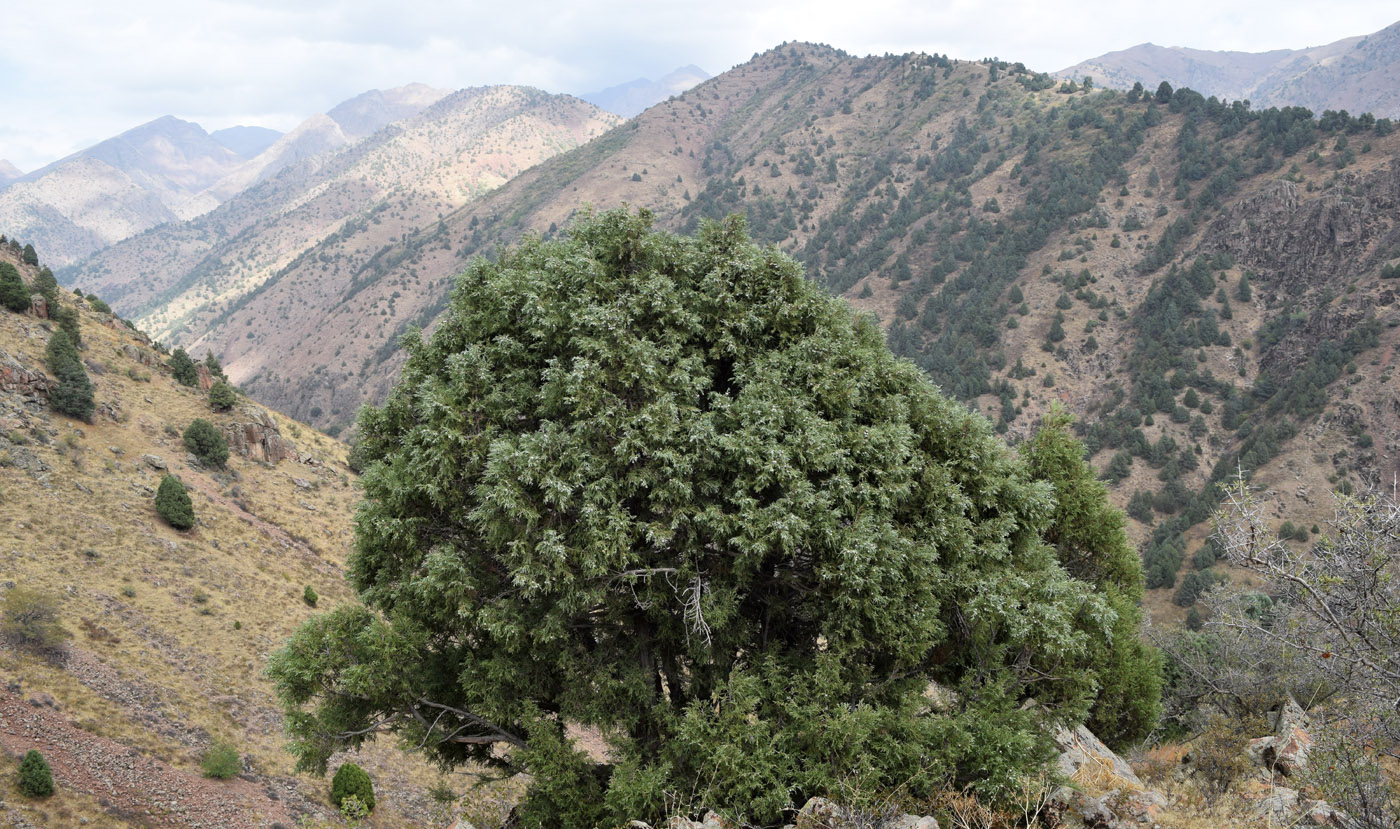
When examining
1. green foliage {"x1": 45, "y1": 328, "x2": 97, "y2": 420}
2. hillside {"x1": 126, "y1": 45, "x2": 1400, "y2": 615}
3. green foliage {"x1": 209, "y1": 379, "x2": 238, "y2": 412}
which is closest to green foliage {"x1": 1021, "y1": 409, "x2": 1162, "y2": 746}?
hillside {"x1": 126, "y1": 45, "x2": 1400, "y2": 615}

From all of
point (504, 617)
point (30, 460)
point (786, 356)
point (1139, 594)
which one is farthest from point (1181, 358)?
point (30, 460)

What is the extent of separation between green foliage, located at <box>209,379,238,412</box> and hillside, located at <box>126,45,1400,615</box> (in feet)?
66.0

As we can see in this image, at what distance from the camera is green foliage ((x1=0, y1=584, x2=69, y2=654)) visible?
715 inches

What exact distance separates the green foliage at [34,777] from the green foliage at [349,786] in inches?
239

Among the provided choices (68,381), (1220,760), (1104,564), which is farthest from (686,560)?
(68,381)

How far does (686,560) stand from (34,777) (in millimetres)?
13890

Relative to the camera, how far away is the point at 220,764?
55.9 ft

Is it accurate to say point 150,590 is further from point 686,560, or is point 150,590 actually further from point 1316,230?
point 1316,230

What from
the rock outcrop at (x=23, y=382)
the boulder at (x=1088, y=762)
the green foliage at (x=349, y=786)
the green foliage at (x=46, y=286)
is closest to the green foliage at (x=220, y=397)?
the rock outcrop at (x=23, y=382)

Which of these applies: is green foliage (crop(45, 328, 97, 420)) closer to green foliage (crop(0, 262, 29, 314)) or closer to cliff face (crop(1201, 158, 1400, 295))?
green foliage (crop(0, 262, 29, 314))

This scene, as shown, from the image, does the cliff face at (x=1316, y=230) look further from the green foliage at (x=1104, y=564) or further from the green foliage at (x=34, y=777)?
the green foliage at (x=34, y=777)

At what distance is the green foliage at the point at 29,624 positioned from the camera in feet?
59.6

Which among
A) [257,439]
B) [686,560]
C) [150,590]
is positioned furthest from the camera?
[257,439]

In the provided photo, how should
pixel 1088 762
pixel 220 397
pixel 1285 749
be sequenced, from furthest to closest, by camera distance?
pixel 220 397 < pixel 1088 762 < pixel 1285 749
